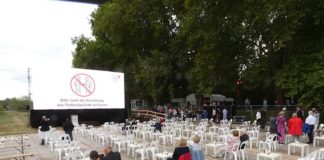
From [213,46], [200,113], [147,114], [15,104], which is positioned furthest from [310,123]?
[15,104]

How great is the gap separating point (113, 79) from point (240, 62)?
1022 centimetres

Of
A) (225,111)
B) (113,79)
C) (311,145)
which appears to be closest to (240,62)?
(225,111)

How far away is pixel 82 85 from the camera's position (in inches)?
1163

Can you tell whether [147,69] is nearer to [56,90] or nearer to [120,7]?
[120,7]

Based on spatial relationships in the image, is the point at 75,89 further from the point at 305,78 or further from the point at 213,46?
the point at 305,78

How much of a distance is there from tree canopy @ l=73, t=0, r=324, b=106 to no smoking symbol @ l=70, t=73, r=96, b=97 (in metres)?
7.69

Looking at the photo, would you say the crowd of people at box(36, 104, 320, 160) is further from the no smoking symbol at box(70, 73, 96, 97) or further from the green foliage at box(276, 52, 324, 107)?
the no smoking symbol at box(70, 73, 96, 97)

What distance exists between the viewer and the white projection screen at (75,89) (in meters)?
27.2

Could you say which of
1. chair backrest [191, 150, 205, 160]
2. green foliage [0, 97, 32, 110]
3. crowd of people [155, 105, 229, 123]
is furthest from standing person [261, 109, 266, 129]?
green foliage [0, 97, 32, 110]

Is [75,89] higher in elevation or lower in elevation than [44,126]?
higher

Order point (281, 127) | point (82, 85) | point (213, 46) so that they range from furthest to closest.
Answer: point (82, 85) → point (213, 46) → point (281, 127)

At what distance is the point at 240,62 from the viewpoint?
2881cm

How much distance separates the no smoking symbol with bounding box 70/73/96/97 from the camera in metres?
29.1

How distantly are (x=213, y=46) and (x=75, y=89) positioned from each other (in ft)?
35.2
